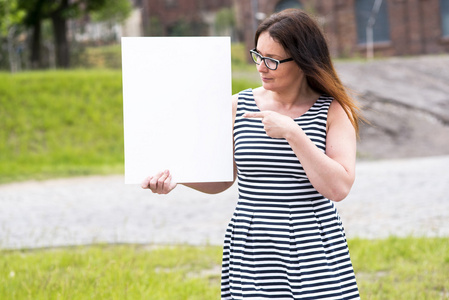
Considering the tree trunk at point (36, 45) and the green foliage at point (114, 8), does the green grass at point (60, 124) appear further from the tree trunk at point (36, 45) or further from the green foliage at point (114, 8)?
the green foliage at point (114, 8)

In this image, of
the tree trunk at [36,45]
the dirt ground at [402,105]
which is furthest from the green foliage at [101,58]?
the dirt ground at [402,105]

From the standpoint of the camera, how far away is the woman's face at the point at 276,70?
2324mm

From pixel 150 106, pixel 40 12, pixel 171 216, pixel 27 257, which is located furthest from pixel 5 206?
pixel 40 12

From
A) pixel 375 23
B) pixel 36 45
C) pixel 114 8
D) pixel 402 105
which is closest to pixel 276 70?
pixel 402 105

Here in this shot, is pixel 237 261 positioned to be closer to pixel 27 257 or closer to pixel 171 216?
pixel 27 257

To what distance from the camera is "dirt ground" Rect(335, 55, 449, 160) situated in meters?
16.8

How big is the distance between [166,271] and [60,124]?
1192cm

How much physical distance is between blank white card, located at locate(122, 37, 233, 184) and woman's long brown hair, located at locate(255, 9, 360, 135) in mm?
186

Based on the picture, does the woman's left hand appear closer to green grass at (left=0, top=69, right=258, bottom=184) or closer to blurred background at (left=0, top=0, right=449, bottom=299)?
blurred background at (left=0, top=0, right=449, bottom=299)

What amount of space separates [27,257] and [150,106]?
381 centimetres

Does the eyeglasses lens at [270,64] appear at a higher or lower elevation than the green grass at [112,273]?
higher

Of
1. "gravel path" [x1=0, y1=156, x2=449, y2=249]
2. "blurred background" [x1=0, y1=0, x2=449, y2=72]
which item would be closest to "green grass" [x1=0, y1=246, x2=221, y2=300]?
"gravel path" [x1=0, y1=156, x2=449, y2=249]

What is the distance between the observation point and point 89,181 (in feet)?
43.3

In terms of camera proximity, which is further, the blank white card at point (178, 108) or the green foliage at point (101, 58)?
the green foliage at point (101, 58)
